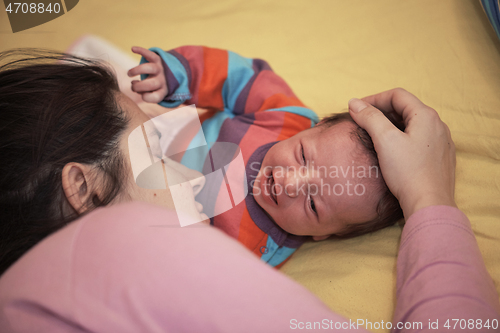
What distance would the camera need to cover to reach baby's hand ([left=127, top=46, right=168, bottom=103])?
951 millimetres

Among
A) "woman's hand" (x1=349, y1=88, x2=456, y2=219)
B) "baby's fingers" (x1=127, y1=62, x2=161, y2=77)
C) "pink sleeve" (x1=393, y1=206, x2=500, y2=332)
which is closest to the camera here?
"pink sleeve" (x1=393, y1=206, x2=500, y2=332)

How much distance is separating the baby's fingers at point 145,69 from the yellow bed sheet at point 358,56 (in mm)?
331

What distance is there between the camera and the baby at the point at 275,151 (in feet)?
2.48

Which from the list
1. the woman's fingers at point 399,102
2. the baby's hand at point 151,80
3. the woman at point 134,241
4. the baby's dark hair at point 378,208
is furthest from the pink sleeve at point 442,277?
the baby's hand at point 151,80

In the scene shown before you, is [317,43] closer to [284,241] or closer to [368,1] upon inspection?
[368,1]

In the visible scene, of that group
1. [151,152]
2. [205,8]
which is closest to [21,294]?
[151,152]

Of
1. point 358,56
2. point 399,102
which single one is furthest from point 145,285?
point 358,56

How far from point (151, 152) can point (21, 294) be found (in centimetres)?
36

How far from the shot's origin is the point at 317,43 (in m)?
1.22

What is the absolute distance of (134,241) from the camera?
14.9 inches

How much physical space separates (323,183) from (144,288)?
513mm

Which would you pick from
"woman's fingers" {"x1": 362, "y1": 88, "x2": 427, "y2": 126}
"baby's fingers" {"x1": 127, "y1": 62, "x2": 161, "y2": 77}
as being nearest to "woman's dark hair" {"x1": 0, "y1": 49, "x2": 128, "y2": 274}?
"baby's fingers" {"x1": 127, "y1": 62, "x2": 161, "y2": 77}

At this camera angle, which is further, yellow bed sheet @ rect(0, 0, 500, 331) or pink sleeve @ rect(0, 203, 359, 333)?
yellow bed sheet @ rect(0, 0, 500, 331)

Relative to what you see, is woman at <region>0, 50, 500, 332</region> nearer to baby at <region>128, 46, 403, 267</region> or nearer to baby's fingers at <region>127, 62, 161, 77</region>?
baby at <region>128, 46, 403, 267</region>
